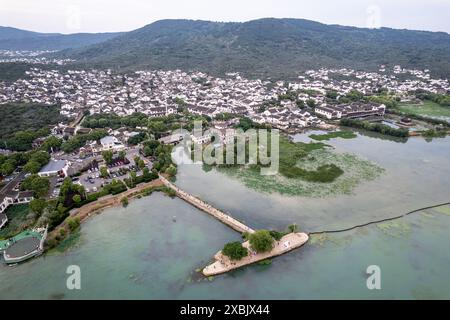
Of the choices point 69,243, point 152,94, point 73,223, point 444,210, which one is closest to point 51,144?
point 73,223

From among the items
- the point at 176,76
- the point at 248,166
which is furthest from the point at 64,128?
the point at 176,76

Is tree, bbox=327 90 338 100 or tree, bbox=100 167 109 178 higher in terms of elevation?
tree, bbox=327 90 338 100

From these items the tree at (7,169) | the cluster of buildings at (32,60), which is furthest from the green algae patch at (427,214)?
the cluster of buildings at (32,60)

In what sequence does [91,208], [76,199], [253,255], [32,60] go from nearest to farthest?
[253,255] < [76,199] < [91,208] < [32,60]

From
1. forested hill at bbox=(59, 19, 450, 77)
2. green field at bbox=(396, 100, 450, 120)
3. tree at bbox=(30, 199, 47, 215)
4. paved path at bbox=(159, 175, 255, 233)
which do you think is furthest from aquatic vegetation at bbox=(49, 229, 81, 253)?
forested hill at bbox=(59, 19, 450, 77)

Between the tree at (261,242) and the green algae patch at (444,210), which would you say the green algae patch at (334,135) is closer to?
the green algae patch at (444,210)

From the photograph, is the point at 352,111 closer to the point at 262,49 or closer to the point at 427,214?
the point at 427,214

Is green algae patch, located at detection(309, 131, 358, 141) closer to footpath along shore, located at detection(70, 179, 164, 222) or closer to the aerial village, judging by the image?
the aerial village
